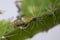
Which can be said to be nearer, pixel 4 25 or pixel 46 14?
pixel 4 25

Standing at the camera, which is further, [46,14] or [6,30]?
[46,14]

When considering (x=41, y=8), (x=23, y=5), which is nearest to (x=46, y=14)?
(x=41, y=8)

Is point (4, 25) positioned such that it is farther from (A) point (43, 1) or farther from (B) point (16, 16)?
(A) point (43, 1)

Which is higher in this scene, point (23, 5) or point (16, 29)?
point (23, 5)

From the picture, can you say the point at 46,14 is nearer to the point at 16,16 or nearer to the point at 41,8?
the point at 41,8

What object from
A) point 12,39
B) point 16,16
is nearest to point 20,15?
point 16,16

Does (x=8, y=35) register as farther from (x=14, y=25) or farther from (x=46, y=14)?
(x=46, y=14)
